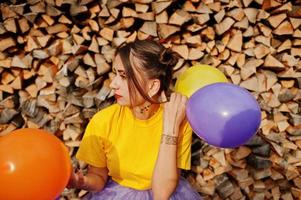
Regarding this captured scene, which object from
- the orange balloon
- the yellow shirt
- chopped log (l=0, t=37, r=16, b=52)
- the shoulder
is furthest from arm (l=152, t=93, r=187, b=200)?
chopped log (l=0, t=37, r=16, b=52)

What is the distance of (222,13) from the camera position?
93.1 inches

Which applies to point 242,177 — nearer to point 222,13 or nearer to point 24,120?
point 222,13

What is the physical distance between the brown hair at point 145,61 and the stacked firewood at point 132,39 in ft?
1.94

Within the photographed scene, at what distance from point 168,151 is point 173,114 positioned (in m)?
0.16

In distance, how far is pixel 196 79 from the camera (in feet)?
5.91

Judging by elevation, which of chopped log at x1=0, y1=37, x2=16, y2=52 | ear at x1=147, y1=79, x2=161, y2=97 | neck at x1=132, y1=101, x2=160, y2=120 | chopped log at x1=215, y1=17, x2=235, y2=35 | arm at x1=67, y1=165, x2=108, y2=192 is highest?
chopped log at x1=0, y1=37, x2=16, y2=52

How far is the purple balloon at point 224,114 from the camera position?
1418 mm

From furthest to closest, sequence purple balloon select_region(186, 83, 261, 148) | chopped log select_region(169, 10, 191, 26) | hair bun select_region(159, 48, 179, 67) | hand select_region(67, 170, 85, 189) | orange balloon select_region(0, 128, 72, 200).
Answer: chopped log select_region(169, 10, 191, 26) → hair bun select_region(159, 48, 179, 67) → hand select_region(67, 170, 85, 189) → purple balloon select_region(186, 83, 261, 148) → orange balloon select_region(0, 128, 72, 200)

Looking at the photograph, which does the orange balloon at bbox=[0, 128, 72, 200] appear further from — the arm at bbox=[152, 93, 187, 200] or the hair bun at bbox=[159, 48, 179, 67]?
the hair bun at bbox=[159, 48, 179, 67]

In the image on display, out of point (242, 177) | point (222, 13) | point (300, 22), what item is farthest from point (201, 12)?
point (242, 177)

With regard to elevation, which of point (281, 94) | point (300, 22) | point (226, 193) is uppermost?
point (300, 22)

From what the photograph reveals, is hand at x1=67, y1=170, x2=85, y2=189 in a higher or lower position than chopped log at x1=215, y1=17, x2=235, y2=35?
lower

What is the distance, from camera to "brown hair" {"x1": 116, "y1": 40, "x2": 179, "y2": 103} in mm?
1693

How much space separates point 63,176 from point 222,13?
1450 mm
